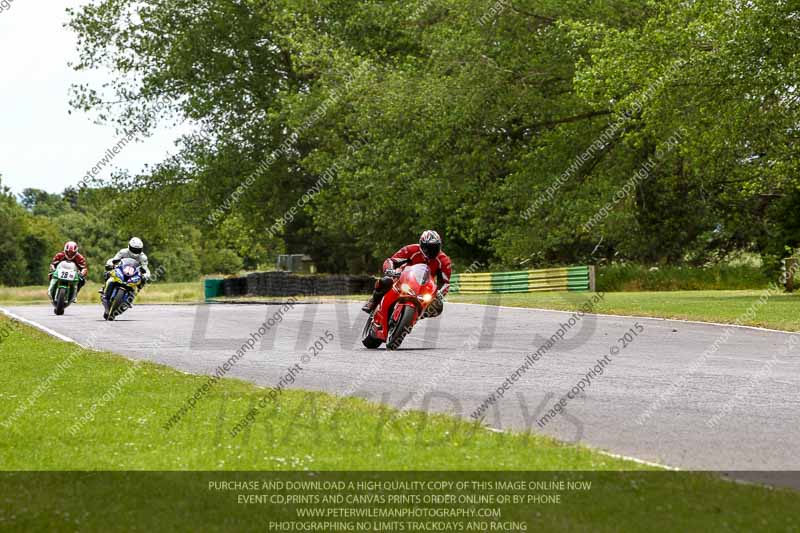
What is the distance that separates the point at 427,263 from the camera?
16.6 metres

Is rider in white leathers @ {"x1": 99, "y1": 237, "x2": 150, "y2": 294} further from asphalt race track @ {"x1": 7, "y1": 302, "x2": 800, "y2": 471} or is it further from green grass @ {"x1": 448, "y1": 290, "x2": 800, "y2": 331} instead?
green grass @ {"x1": 448, "y1": 290, "x2": 800, "y2": 331}

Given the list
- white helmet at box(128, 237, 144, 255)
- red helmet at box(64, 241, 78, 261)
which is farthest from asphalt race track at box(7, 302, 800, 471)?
red helmet at box(64, 241, 78, 261)

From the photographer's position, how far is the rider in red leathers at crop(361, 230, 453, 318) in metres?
16.4

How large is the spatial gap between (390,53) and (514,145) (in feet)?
38.3

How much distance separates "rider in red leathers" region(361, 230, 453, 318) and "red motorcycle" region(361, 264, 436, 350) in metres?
0.11

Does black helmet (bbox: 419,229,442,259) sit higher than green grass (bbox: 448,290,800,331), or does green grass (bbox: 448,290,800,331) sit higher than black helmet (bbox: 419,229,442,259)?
black helmet (bbox: 419,229,442,259)

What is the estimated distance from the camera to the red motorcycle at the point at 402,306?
53.3ft

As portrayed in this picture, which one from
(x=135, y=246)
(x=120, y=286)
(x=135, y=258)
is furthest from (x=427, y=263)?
(x=135, y=258)

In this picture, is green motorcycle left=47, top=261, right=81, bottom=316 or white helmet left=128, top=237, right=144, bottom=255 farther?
green motorcycle left=47, top=261, right=81, bottom=316

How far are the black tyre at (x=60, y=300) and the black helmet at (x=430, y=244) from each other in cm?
1440

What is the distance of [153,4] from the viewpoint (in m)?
53.5

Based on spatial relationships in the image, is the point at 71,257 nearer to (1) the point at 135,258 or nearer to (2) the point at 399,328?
(1) the point at 135,258

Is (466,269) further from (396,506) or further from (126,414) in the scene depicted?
(396,506)

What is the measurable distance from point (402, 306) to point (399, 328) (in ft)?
1.00
